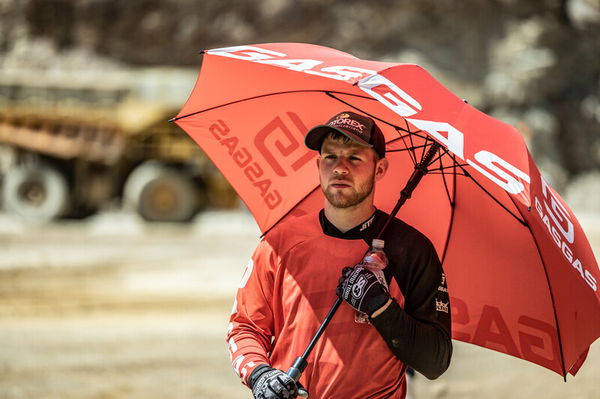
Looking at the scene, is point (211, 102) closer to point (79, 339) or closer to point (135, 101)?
point (79, 339)

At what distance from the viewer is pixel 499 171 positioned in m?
2.44

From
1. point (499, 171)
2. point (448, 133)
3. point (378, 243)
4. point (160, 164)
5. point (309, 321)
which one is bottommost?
point (160, 164)

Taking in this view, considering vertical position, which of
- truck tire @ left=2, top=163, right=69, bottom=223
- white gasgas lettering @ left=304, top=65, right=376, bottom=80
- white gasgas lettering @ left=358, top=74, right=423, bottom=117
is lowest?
truck tire @ left=2, top=163, right=69, bottom=223

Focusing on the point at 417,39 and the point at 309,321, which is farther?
the point at 417,39

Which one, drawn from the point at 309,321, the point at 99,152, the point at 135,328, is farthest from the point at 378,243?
the point at 99,152

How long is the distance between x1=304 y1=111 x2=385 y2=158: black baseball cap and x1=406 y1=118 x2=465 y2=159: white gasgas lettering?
20 centimetres

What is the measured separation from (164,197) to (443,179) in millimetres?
14253

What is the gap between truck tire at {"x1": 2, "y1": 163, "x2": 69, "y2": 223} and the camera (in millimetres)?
17203

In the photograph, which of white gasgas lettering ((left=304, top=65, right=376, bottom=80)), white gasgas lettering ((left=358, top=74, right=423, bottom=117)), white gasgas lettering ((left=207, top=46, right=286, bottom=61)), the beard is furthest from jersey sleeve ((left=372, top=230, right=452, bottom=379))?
white gasgas lettering ((left=207, top=46, right=286, bottom=61))

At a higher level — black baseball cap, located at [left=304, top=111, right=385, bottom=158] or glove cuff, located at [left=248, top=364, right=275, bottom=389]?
black baseball cap, located at [left=304, top=111, right=385, bottom=158]

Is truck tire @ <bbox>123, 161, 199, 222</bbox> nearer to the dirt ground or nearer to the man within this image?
the dirt ground

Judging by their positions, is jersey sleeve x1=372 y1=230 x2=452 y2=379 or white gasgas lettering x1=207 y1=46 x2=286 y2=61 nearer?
jersey sleeve x1=372 y1=230 x2=452 y2=379

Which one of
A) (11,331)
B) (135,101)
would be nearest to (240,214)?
(135,101)

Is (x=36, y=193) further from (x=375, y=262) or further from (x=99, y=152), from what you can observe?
(x=375, y=262)
